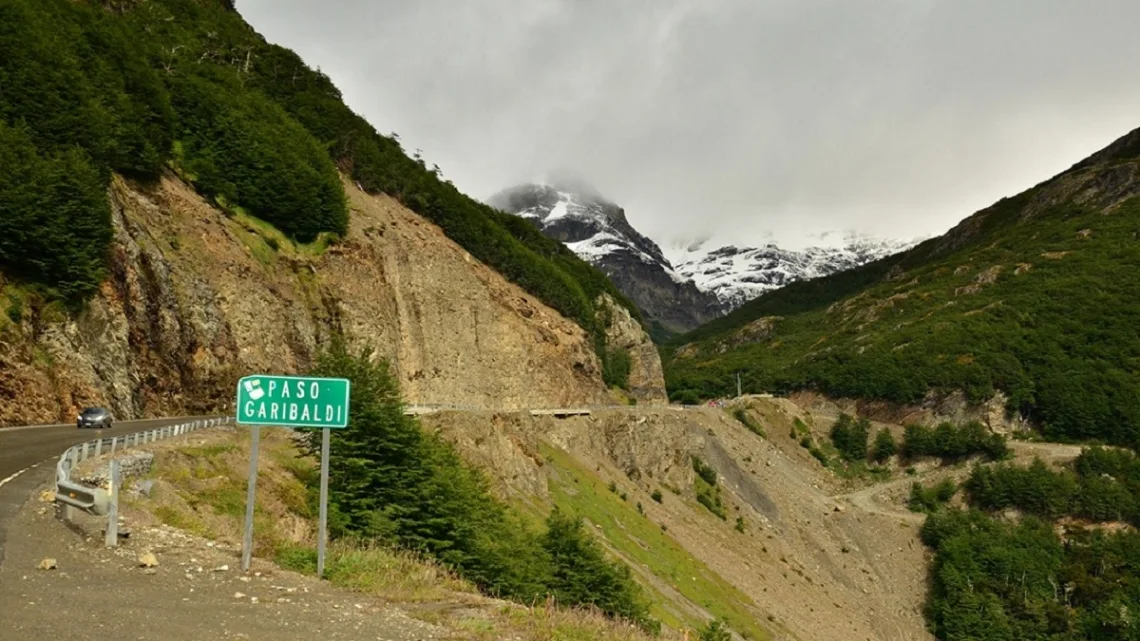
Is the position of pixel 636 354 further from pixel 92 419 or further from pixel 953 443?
pixel 92 419

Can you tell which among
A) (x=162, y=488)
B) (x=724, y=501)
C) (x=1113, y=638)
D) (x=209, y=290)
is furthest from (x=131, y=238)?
(x=1113, y=638)

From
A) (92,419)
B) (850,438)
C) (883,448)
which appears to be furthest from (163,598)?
(883,448)

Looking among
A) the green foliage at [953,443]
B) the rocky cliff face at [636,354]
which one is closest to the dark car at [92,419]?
the rocky cliff face at [636,354]

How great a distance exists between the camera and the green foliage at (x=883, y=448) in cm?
11550

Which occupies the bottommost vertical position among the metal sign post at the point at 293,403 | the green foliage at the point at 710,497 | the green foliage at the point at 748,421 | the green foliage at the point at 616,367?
the green foliage at the point at 710,497

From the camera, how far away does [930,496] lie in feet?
332

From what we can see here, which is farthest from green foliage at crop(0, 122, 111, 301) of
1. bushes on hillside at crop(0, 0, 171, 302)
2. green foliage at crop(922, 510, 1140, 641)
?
green foliage at crop(922, 510, 1140, 641)

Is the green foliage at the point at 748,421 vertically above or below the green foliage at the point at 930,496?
above

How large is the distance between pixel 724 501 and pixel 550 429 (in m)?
27.3

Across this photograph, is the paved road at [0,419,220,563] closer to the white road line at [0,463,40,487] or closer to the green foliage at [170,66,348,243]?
the white road line at [0,463,40,487]

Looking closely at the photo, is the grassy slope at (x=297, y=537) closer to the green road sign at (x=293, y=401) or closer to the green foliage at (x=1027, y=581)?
the green road sign at (x=293, y=401)

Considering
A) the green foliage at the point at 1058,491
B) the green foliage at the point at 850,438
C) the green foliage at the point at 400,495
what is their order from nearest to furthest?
the green foliage at the point at 400,495 < the green foliage at the point at 1058,491 < the green foliage at the point at 850,438

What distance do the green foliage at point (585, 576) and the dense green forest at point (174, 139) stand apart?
2380 cm

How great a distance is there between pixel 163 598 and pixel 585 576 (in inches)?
763
